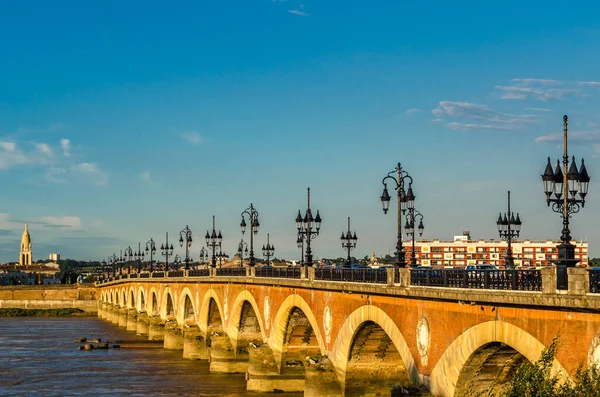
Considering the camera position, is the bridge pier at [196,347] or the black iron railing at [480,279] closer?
the black iron railing at [480,279]

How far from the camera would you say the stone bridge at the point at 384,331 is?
20.2 m

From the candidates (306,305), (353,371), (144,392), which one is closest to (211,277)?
(144,392)

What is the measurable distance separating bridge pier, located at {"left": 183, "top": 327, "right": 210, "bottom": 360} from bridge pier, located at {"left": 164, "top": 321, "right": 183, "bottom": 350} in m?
7.85

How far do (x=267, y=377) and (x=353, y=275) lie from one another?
13702 mm

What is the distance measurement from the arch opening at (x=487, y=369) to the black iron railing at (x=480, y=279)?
1737 millimetres

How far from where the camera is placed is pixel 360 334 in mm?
34812

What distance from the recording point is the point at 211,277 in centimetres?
6512

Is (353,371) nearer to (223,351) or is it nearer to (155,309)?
(223,351)

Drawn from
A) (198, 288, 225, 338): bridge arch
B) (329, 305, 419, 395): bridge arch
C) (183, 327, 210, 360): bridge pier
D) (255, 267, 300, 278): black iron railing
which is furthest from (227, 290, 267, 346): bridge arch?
(329, 305, 419, 395): bridge arch

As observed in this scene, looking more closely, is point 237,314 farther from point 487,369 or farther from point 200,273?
point 487,369

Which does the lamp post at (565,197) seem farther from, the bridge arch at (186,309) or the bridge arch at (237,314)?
the bridge arch at (186,309)

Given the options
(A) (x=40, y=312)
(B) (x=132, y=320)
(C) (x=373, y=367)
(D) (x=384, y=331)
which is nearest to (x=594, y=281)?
(D) (x=384, y=331)

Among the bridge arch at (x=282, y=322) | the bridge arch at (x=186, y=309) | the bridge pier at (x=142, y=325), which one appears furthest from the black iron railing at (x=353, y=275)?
the bridge pier at (x=142, y=325)

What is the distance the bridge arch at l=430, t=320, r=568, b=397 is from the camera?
832 inches
